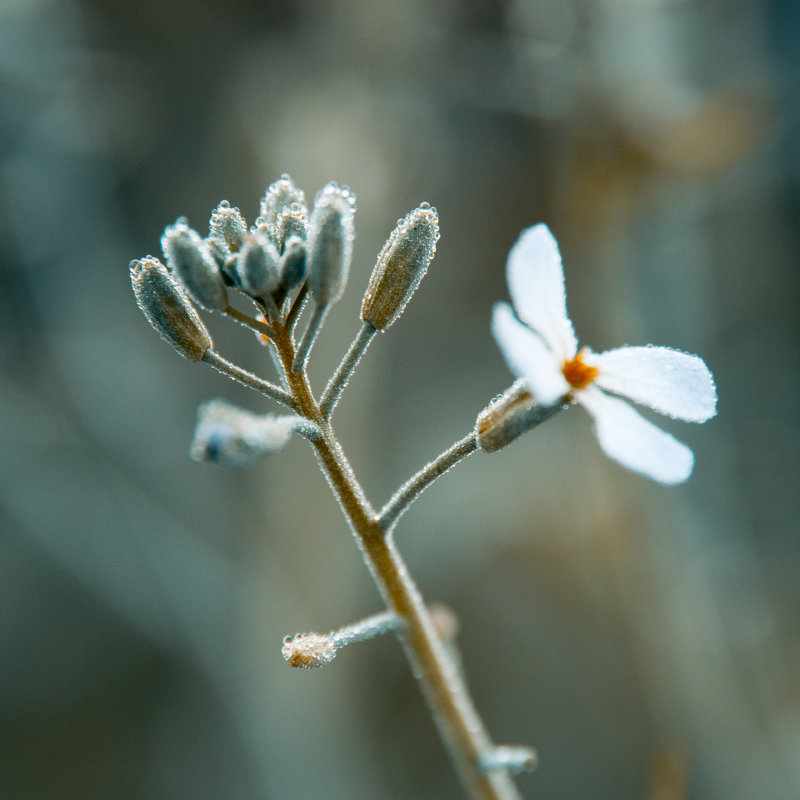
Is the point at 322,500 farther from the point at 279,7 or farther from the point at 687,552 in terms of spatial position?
the point at 279,7

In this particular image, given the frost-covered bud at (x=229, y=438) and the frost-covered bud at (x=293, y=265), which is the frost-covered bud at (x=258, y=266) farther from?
the frost-covered bud at (x=229, y=438)

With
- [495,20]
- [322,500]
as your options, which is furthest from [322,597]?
[495,20]

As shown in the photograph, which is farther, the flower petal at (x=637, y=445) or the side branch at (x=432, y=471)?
the side branch at (x=432, y=471)

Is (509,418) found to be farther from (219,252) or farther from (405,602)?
(219,252)

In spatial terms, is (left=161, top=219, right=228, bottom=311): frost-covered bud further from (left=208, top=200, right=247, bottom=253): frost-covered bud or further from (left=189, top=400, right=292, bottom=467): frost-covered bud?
(left=189, top=400, right=292, bottom=467): frost-covered bud

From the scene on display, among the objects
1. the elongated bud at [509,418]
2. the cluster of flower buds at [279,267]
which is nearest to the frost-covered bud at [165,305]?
the cluster of flower buds at [279,267]

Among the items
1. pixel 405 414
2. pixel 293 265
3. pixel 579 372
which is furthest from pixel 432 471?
pixel 405 414

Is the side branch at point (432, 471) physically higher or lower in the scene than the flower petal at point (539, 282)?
lower
